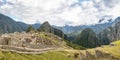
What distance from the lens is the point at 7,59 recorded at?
654 ft

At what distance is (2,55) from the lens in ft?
651

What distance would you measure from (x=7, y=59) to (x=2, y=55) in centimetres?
478
